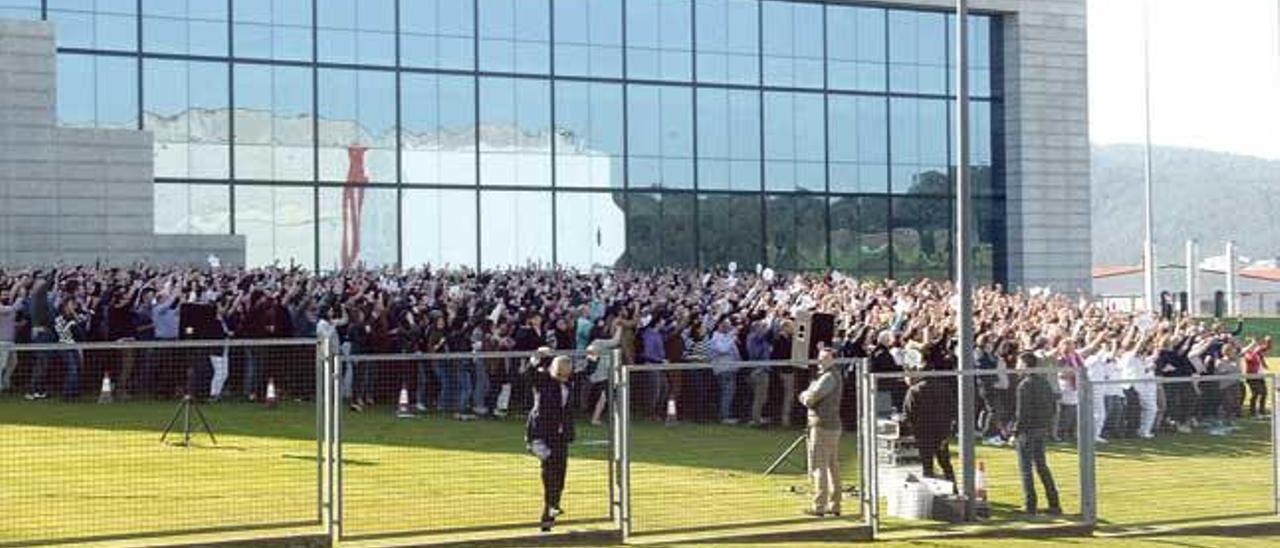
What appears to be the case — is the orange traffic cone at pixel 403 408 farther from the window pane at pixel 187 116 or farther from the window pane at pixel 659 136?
the window pane at pixel 659 136

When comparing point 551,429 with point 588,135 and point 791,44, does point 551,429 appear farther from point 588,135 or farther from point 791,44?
point 791,44

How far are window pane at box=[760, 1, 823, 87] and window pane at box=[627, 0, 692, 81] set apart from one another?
9.33 feet

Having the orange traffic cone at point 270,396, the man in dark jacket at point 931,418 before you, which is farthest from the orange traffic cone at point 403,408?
the man in dark jacket at point 931,418

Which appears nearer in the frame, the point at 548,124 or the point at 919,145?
the point at 548,124

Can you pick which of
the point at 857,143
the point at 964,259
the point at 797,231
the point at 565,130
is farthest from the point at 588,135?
the point at 964,259

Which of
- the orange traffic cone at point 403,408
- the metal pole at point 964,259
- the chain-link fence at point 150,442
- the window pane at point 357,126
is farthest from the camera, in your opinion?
the window pane at point 357,126

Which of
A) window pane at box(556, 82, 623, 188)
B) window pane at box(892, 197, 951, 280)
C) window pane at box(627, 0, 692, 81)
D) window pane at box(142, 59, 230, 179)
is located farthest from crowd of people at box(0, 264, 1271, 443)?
window pane at box(892, 197, 951, 280)

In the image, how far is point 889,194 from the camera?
57250mm

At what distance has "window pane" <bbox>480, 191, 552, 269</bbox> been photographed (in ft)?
167

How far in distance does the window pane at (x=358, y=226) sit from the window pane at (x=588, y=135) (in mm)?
5611

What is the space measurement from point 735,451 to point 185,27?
31.1 metres

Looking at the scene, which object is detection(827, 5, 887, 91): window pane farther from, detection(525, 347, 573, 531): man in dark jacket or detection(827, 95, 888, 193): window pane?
detection(525, 347, 573, 531): man in dark jacket

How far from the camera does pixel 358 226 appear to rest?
4909 cm

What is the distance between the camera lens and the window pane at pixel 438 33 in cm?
4966
